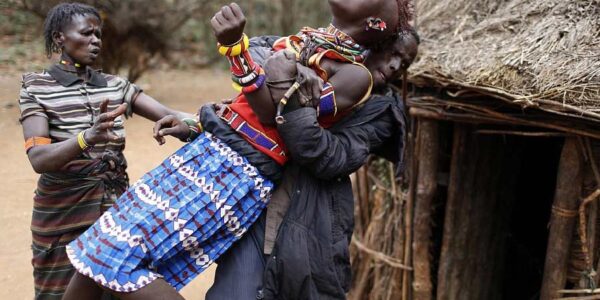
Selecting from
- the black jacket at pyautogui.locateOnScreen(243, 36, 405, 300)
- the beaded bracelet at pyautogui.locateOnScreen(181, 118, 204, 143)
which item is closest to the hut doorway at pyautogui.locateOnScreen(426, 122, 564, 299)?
the black jacket at pyautogui.locateOnScreen(243, 36, 405, 300)

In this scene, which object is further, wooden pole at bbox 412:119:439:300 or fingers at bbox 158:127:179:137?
wooden pole at bbox 412:119:439:300

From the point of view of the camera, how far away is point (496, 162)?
14.3 feet

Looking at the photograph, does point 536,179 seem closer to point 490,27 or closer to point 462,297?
point 462,297

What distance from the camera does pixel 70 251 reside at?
209 centimetres

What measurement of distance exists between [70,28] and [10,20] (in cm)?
986

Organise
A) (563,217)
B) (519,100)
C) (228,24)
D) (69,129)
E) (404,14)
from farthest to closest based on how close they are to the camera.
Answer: (563,217) < (519,100) < (69,129) < (404,14) < (228,24)

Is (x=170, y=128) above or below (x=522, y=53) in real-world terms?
below

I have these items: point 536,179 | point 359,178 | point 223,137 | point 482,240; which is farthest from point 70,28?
point 536,179

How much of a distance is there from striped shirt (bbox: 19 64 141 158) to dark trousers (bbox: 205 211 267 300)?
0.83 metres

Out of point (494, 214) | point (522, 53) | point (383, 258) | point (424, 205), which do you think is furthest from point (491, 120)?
point (383, 258)

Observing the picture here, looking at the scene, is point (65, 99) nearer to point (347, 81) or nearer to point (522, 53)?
point (347, 81)

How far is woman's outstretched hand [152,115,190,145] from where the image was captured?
220cm

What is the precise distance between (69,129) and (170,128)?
0.61m

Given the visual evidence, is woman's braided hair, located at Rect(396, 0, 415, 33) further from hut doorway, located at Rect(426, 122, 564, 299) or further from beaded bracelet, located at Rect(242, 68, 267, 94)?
hut doorway, located at Rect(426, 122, 564, 299)
